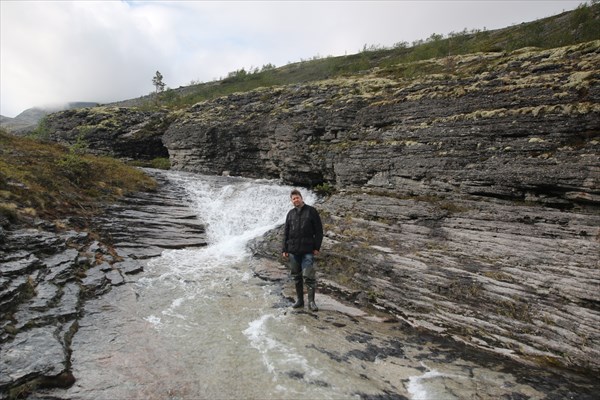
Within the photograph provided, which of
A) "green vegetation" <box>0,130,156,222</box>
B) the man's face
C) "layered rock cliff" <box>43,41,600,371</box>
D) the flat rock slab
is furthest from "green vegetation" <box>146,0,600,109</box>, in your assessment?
the flat rock slab

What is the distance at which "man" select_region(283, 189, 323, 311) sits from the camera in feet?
34.0

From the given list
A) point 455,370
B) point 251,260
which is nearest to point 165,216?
point 251,260

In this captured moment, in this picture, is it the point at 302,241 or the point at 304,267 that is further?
the point at 304,267

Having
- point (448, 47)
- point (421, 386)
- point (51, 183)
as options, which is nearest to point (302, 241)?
point (421, 386)

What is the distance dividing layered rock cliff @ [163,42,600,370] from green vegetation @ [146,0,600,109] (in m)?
8.19

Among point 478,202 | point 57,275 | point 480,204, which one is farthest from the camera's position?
point 478,202

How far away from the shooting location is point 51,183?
16.8 meters

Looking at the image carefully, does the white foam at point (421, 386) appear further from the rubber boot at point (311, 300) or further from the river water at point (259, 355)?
the rubber boot at point (311, 300)

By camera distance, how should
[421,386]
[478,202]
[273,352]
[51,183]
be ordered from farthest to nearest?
[51,183] → [478,202] → [273,352] → [421,386]

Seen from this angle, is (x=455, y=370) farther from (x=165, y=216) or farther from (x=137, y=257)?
(x=165, y=216)

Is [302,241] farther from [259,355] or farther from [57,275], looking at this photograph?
[57,275]

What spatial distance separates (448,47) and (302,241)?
41449 millimetres

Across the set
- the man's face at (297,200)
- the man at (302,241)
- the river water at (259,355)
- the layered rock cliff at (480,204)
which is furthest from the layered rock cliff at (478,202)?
the man's face at (297,200)

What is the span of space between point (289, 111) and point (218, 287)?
20654 millimetres
